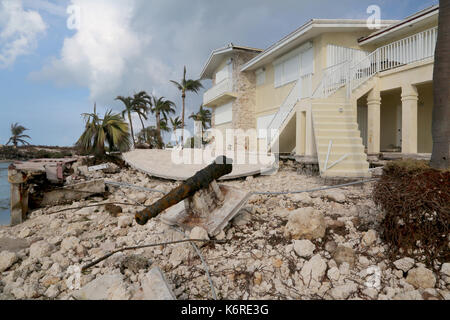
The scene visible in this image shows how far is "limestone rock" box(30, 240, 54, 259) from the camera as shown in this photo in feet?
10.8

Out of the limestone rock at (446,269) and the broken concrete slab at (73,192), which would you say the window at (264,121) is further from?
the limestone rock at (446,269)

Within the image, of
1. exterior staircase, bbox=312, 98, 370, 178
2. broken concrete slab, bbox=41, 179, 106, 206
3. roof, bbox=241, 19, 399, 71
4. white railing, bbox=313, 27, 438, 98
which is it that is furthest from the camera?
roof, bbox=241, 19, 399, 71

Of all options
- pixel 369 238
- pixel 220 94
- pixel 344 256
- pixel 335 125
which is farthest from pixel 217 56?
pixel 344 256

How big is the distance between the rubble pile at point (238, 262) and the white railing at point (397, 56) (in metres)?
6.40

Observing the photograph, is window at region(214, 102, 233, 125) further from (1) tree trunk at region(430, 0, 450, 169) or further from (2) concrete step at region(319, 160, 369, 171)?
(1) tree trunk at region(430, 0, 450, 169)

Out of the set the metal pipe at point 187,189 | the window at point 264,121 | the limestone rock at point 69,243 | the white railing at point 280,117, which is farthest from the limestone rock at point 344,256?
the window at point 264,121

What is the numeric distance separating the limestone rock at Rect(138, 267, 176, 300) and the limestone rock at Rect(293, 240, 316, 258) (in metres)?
1.55

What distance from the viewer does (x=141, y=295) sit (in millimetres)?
2170

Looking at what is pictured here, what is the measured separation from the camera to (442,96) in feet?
12.1

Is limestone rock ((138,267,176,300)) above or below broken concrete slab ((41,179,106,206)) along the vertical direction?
below

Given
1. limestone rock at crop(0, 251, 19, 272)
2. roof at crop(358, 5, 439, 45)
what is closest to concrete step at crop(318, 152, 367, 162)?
roof at crop(358, 5, 439, 45)

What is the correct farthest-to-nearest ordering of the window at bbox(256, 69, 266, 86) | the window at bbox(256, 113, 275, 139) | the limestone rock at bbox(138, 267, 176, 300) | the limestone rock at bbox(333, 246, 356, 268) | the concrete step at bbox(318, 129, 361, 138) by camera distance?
the window at bbox(256, 69, 266, 86) < the window at bbox(256, 113, 275, 139) < the concrete step at bbox(318, 129, 361, 138) < the limestone rock at bbox(333, 246, 356, 268) < the limestone rock at bbox(138, 267, 176, 300)

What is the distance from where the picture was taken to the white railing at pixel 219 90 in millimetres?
17281

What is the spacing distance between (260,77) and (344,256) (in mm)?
15540
